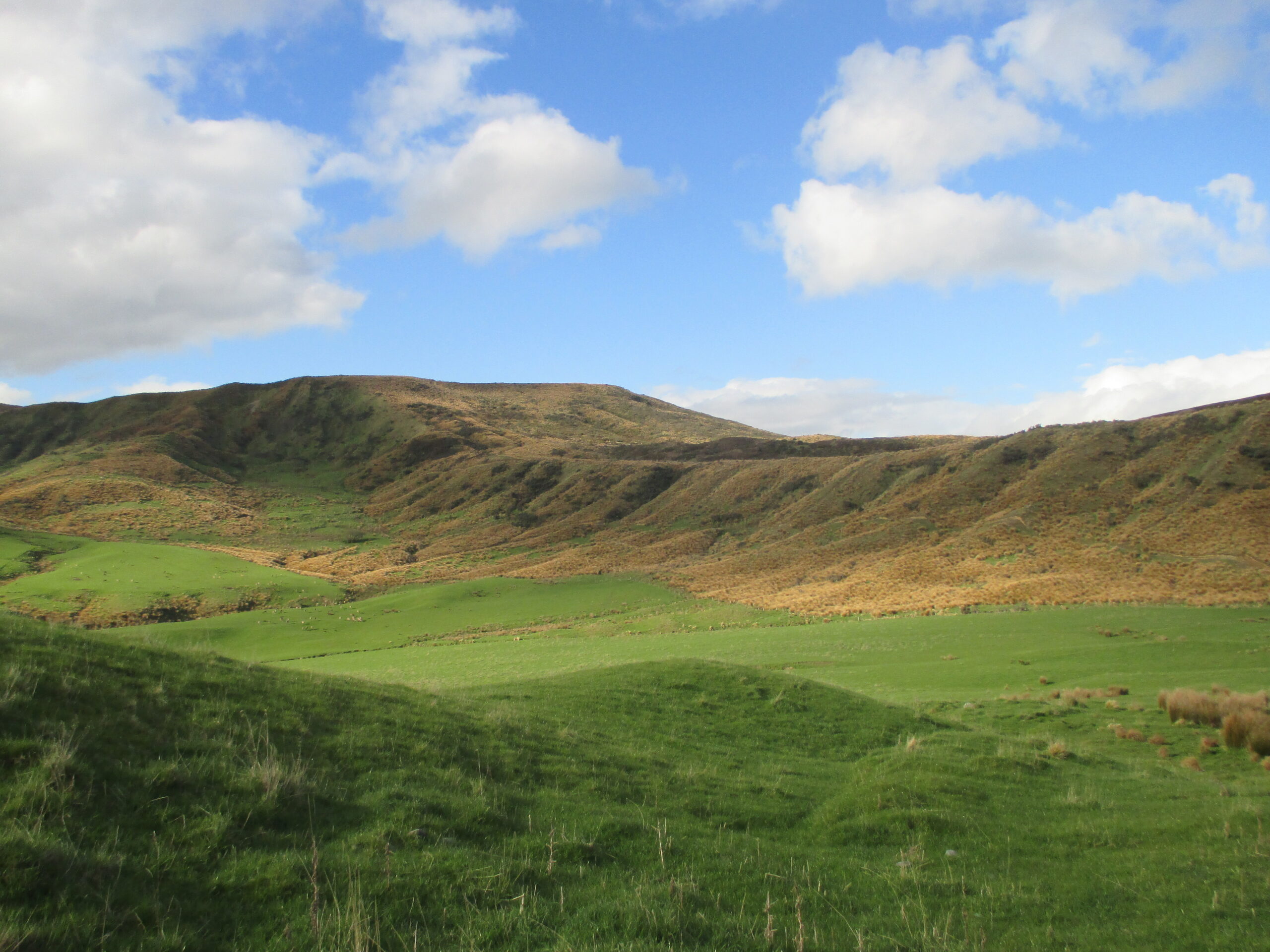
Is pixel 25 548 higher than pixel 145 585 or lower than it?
higher

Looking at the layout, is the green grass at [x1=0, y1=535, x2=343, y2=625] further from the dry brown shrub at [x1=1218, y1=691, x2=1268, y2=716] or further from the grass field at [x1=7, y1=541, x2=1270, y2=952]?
the dry brown shrub at [x1=1218, y1=691, x2=1268, y2=716]

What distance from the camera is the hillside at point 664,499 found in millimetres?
42938

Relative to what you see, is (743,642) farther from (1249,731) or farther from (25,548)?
(25,548)

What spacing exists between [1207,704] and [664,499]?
68.8 metres

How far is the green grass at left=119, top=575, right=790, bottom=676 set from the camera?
40.8 metres

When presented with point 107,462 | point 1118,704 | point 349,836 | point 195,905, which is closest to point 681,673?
point 1118,704

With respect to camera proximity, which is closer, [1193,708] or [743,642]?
[1193,708]

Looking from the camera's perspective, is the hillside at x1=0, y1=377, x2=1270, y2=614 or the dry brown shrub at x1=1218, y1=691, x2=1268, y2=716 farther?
the hillside at x1=0, y1=377, x2=1270, y2=614

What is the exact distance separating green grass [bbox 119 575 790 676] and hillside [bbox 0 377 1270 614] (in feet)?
13.7

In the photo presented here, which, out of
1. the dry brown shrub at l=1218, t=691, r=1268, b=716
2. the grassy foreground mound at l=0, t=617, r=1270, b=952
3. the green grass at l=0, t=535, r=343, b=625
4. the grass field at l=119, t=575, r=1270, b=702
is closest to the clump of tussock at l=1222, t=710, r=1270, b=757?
the dry brown shrub at l=1218, t=691, r=1268, b=716

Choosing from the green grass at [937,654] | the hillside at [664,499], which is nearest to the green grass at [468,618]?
the green grass at [937,654]

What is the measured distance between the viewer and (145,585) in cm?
4997

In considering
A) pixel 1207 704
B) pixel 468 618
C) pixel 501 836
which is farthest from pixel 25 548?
pixel 1207 704

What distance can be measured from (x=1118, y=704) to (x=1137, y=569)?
82.4 feet
